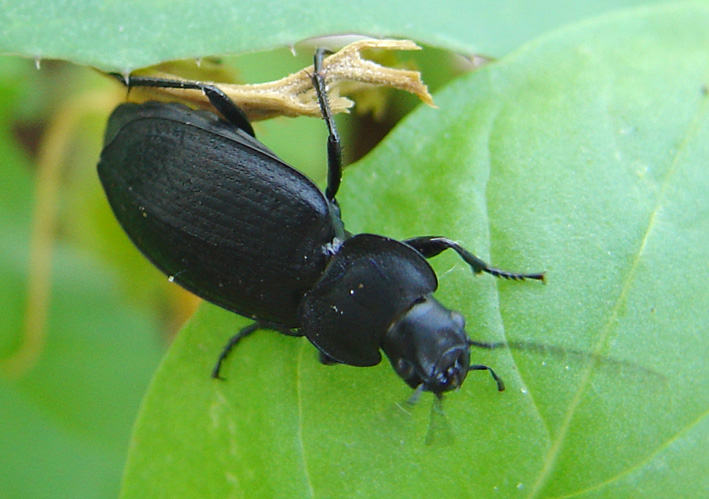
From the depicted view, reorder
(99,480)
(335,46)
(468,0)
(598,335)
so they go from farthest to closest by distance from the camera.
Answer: (99,480) < (335,46) < (468,0) < (598,335)

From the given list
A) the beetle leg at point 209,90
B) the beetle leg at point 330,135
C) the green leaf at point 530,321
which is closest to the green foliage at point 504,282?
the green leaf at point 530,321

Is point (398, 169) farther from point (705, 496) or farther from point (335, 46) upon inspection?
point (705, 496)

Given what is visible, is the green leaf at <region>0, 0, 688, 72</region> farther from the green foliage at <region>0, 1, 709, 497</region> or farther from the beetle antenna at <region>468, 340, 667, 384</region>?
the beetle antenna at <region>468, 340, 667, 384</region>

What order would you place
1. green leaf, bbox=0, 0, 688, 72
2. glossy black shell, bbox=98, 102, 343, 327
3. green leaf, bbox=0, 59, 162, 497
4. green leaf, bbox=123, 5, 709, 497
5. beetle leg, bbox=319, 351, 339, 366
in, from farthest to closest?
green leaf, bbox=0, 59, 162, 497
glossy black shell, bbox=98, 102, 343, 327
beetle leg, bbox=319, 351, 339, 366
green leaf, bbox=0, 0, 688, 72
green leaf, bbox=123, 5, 709, 497

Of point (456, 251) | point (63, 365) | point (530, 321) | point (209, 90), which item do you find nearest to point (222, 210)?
point (209, 90)

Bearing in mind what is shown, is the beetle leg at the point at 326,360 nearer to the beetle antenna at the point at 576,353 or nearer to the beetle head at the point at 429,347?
the beetle head at the point at 429,347

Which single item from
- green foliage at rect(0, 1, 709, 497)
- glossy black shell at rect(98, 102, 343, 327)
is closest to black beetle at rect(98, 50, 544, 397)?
glossy black shell at rect(98, 102, 343, 327)

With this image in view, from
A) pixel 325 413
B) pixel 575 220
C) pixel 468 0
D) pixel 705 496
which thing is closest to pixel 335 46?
pixel 468 0
